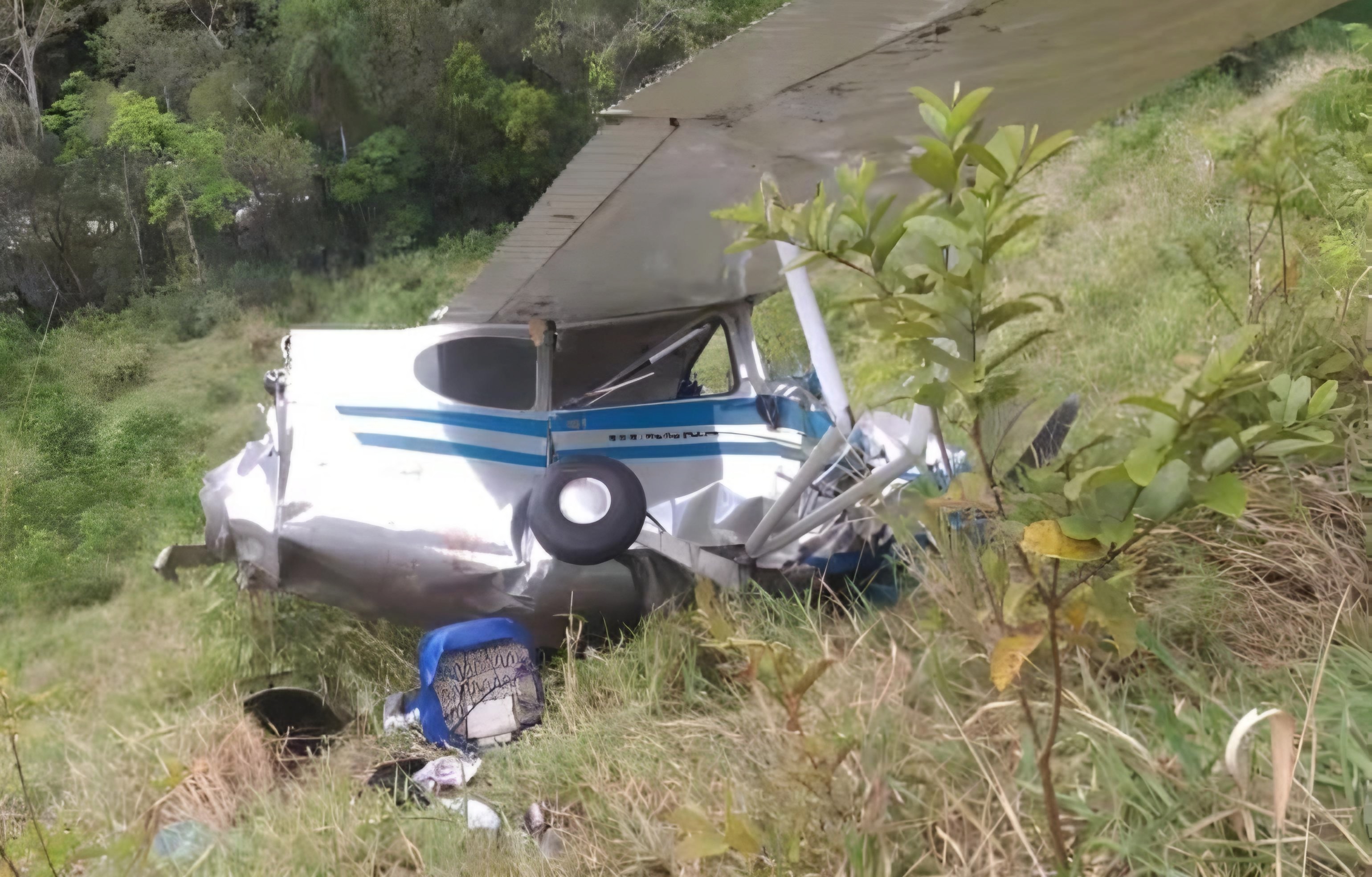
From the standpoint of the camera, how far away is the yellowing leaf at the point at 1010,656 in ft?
3.09

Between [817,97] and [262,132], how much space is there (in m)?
3.91

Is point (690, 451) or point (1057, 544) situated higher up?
point (1057, 544)

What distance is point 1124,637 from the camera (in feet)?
3.17

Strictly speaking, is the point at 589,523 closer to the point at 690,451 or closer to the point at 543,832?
the point at 690,451

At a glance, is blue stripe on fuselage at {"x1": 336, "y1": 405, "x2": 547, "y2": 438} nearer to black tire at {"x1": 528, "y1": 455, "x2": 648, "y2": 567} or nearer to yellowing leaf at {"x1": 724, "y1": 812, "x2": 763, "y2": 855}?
black tire at {"x1": 528, "y1": 455, "x2": 648, "y2": 567}

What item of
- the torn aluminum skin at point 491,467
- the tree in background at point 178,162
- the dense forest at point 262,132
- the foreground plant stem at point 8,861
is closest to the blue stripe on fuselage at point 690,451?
the torn aluminum skin at point 491,467

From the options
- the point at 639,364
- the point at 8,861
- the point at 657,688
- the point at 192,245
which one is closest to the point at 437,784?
the point at 657,688

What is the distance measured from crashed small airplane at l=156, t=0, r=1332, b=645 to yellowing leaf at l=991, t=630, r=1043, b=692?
5.21 feet

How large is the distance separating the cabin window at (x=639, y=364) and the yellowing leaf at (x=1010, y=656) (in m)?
2.66

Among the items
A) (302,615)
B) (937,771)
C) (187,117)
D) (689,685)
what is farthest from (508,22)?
(937,771)

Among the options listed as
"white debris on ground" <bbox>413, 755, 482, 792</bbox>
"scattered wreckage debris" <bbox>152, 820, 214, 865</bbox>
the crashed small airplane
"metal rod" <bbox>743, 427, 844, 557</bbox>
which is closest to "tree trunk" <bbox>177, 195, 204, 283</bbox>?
the crashed small airplane

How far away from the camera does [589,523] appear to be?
308 cm

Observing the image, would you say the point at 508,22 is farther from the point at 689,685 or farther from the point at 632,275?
the point at 689,685

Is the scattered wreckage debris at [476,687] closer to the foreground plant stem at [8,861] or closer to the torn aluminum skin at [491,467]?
the torn aluminum skin at [491,467]
